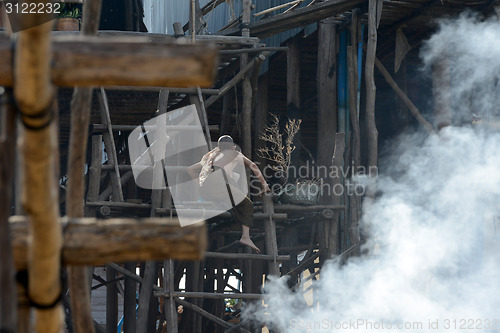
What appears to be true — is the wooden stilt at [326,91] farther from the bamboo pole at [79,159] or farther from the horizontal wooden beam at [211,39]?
the bamboo pole at [79,159]

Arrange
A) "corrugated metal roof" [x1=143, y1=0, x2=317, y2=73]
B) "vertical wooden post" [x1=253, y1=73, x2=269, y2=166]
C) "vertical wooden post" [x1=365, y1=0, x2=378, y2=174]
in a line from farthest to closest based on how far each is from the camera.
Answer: "corrugated metal roof" [x1=143, y1=0, x2=317, y2=73], "vertical wooden post" [x1=253, y1=73, x2=269, y2=166], "vertical wooden post" [x1=365, y1=0, x2=378, y2=174]

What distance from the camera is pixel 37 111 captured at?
2396mm

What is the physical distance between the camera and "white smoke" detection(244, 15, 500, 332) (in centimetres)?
920

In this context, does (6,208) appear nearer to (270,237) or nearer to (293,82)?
(270,237)

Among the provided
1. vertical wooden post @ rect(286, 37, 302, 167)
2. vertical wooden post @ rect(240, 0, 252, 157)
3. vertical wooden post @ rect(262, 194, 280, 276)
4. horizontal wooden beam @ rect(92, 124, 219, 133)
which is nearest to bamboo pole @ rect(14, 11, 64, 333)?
vertical wooden post @ rect(262, 194, 280, 276)

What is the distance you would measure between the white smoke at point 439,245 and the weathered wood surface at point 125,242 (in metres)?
6.27

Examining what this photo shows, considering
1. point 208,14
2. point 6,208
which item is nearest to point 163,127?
point 6,208

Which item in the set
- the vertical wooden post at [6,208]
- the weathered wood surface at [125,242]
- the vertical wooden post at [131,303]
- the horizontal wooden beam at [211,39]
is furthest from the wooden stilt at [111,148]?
the vertical wooden post at [6,208]

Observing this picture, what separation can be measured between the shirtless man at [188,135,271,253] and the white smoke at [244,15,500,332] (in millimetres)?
1136

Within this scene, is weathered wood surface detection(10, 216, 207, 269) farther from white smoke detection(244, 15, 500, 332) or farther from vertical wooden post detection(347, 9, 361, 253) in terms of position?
vertical wooden post detection(347, 9, 361, 253)

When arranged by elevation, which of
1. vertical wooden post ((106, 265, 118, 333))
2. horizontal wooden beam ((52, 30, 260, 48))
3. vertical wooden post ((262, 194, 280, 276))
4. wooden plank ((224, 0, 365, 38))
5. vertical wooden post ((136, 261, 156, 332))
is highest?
wooden plank ((224, 0, 365, 38))

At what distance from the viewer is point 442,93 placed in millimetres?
9680

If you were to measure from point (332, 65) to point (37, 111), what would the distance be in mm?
8076

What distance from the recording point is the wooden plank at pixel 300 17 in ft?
30.7
